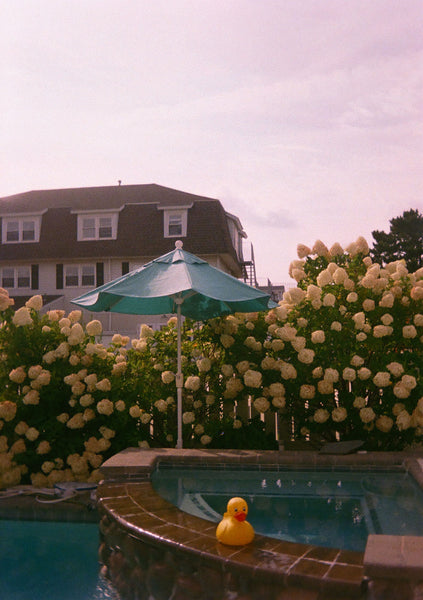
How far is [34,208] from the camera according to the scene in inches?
1384

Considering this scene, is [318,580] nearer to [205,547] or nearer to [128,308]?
[205,547]

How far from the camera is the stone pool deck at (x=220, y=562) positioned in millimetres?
3146

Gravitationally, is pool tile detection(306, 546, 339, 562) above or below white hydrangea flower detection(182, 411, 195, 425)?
below

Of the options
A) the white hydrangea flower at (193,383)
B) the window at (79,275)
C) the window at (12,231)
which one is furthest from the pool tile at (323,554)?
the window at (12,231)

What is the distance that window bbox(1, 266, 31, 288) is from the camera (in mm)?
33300

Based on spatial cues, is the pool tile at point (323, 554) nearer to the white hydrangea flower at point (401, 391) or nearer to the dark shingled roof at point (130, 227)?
the white hydrangea flower at point (401, 391)

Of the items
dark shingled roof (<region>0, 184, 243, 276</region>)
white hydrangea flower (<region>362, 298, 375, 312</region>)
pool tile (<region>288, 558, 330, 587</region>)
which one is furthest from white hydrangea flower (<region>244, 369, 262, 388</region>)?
dark shingled roof (<region>0, 184, 243, 276</region>)

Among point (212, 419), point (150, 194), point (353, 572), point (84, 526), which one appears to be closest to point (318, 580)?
point (353, 572)

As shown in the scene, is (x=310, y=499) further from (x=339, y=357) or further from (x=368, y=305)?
(x=368, y=305)

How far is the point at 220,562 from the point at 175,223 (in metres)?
29.0

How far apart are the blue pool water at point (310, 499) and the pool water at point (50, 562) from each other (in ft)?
2.88

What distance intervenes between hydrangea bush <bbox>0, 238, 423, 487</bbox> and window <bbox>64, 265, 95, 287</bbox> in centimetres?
2496

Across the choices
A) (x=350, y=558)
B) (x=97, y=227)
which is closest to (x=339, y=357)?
(x=350, y=558)

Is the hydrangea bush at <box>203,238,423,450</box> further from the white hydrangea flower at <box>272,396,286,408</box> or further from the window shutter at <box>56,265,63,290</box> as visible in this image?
the window shutter at <box>56,265,63,290</box>
